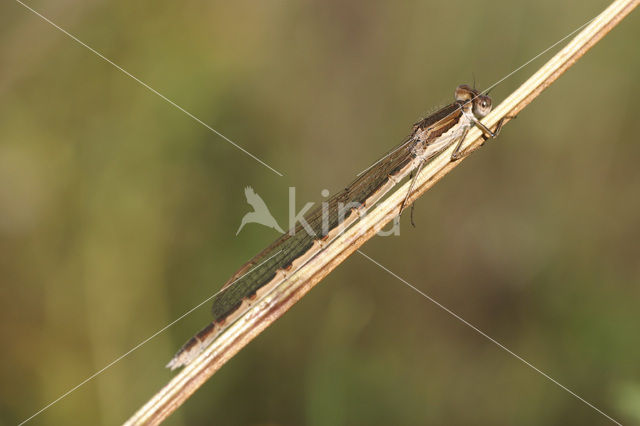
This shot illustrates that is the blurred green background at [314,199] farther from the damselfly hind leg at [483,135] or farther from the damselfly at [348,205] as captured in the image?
the damselfly hind leg at [483,135]

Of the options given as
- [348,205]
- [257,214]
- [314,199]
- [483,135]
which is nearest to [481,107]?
[483,135]

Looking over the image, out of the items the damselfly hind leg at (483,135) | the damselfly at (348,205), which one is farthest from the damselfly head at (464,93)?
the damselfly hind leg at (483,135)

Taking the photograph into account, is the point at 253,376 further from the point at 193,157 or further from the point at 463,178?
the point at 463,178

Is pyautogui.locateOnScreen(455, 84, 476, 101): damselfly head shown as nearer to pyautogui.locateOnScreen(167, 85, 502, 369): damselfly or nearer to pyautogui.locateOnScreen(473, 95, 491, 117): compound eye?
pyautogui.locateOnScreen(167, 85, 502, 369): damselfly

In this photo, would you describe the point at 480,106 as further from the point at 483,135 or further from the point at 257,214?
the point at 257,214

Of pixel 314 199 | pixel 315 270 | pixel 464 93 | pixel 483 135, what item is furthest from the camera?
pixel 314 199
